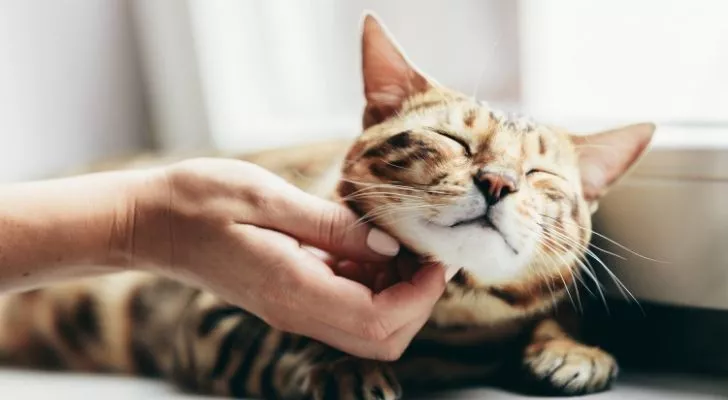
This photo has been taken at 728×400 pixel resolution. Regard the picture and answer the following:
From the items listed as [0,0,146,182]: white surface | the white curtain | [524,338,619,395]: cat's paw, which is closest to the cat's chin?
[524,338,619,395]: cat's paw

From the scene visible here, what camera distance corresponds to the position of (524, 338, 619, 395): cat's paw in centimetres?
74

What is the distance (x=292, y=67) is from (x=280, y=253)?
70 cm

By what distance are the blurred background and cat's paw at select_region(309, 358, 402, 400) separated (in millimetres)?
404

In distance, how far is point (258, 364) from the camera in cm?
82

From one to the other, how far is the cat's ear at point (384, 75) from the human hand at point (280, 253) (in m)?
0.13

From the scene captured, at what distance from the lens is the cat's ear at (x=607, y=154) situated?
758mm

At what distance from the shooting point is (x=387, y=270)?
73 centimetres

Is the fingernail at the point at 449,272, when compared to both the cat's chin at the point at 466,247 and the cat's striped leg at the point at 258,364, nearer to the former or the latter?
the cat's chin at the point at 466,247

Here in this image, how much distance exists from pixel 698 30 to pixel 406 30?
17.1 inches

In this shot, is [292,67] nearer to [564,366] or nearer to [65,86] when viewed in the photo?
[65,86]

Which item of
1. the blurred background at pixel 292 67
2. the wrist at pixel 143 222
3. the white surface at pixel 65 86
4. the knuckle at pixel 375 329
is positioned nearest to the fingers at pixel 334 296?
the knuckle at pixel 375 329

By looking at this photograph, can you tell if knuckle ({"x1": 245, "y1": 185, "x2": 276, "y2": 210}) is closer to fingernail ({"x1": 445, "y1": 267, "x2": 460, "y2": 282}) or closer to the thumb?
the thumb

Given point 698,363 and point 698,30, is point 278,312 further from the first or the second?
point 698,30

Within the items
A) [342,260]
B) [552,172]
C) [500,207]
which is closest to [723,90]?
[552,172]
